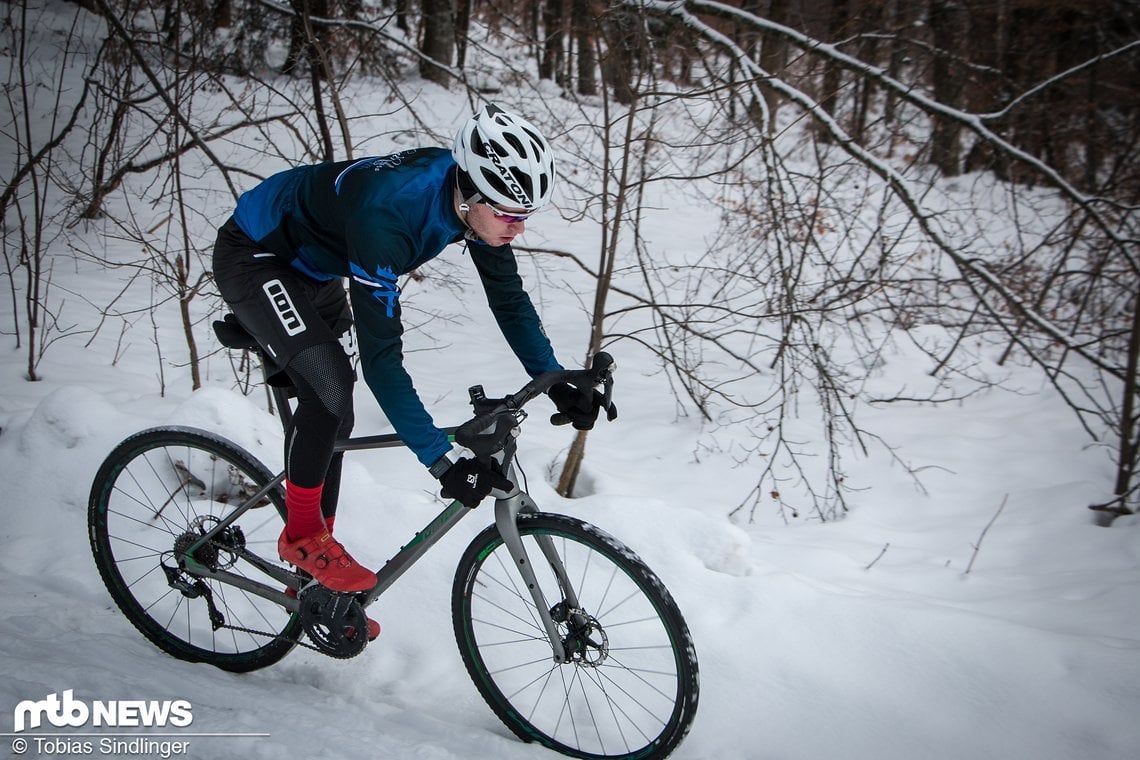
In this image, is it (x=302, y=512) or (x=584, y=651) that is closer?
(x=584, y=651)

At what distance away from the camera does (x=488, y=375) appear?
6426 millimetres

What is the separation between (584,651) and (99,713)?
155cm

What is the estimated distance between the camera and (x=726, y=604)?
2947 millimetres

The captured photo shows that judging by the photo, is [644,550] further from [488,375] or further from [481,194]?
[488,375]

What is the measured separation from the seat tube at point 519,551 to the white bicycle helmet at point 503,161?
3.15 ft

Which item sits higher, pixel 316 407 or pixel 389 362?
pixel 389 362

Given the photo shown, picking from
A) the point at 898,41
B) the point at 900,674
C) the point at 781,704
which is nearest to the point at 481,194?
the point at 781,704

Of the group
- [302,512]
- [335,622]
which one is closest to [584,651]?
[335,622]

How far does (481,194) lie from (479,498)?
0.95 metres

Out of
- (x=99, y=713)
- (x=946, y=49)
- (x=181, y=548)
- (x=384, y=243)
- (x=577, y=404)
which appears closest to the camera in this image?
(x=384, y=243)

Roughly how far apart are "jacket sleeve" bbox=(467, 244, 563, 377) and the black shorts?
0.59m

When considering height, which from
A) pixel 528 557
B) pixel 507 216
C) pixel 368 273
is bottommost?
pixel 528 557

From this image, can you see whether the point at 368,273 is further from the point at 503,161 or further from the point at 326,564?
the point at 326,564

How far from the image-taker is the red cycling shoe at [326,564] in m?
2.52
